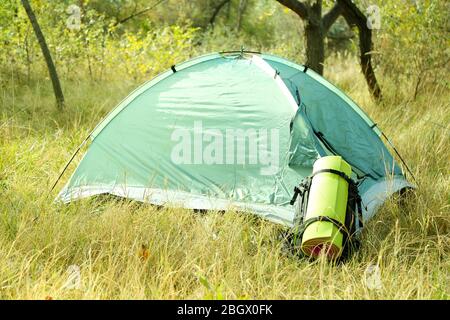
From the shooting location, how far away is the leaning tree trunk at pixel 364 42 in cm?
649

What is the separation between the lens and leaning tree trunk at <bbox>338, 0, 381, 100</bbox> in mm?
6492

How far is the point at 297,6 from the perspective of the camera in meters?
6.09

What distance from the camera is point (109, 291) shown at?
2756 millimetres

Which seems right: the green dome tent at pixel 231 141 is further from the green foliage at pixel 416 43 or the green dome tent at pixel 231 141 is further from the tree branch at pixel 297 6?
the green foliage at pixel 416 43

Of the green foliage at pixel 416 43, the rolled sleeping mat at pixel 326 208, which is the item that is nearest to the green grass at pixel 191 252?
the rolled sleeping mat at pixel 326 208

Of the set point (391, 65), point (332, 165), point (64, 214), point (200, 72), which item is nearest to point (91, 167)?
point (64, 214)

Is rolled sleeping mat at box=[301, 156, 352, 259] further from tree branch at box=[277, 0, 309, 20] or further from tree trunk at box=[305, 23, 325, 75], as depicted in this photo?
tree trunk at box=[305, 23, 325, 75]

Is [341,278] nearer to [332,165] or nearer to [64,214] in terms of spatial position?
[332,165]

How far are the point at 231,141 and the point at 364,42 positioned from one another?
131 inches

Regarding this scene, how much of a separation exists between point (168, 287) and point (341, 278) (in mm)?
871

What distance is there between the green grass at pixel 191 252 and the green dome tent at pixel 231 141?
193 mm

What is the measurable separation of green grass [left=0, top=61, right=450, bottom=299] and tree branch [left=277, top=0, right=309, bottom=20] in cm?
255

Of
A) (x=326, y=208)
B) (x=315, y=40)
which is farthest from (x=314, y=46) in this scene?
(x=326, y=208)

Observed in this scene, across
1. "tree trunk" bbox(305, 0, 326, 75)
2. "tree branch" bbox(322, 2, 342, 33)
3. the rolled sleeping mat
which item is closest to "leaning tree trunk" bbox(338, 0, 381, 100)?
"tree branch" bbox(322, 2, 342, 33)
